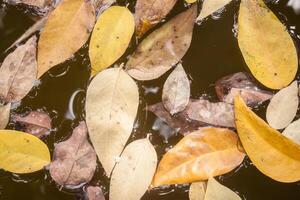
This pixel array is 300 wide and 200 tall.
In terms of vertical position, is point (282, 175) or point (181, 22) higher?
point (181, 22)

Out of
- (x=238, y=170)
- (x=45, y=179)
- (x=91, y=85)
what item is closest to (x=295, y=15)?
(x=238, y=170)

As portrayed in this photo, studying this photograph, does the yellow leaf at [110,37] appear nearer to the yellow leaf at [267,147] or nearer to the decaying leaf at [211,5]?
the decaying leaf at [211,5]

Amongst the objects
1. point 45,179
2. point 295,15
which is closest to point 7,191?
point 45,179

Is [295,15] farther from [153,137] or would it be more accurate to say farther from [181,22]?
[153,137]

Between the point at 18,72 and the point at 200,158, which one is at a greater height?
the point at 18,72

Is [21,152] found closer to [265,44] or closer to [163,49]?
[163,49]

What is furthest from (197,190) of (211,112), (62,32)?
(62,32)

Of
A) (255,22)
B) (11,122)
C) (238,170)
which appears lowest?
(238,170)
